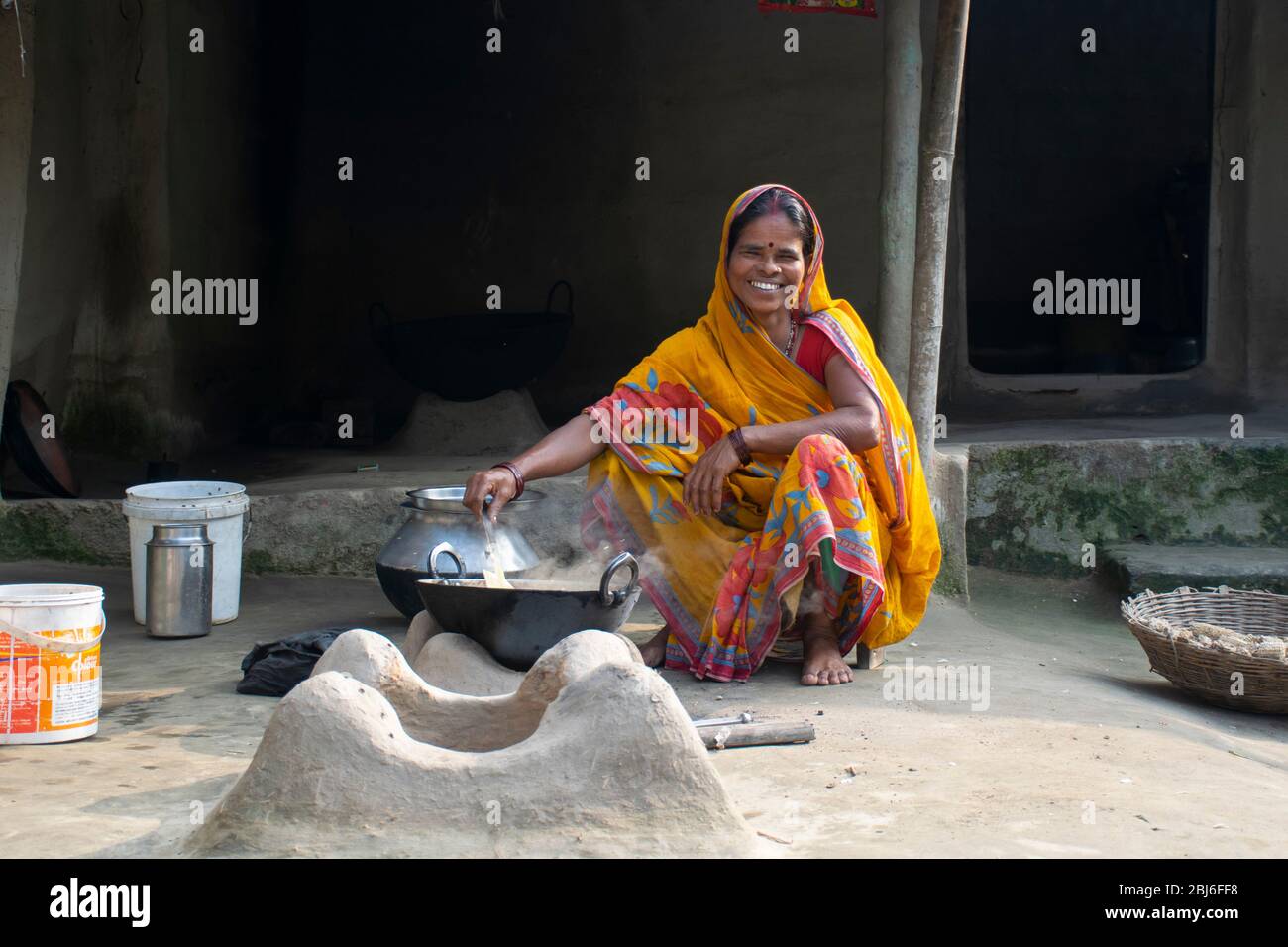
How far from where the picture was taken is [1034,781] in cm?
262

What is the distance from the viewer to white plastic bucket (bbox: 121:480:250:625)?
4.16 metres

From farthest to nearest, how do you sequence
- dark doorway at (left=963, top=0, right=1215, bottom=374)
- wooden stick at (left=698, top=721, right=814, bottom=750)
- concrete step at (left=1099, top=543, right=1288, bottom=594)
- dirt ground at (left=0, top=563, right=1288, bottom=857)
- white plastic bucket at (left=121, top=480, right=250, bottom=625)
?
dark doorway at (left=963, top=0, right=1215, bottom=374) < concrete step at (left=1099, top=543, right=1288, bottom=594) < white plastic bucket at (left=121, top=480, right=250, bottom=625) < wooden stick at (left=698, top=721, right=814, bottom=750) < dirt ground at (left=0, top=563, right=1288, bottom=857)

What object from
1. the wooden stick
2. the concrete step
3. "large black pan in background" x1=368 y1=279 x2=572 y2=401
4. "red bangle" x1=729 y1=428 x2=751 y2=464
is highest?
"large black pan in background" x1=368 y1=279 x2=572 y2=401

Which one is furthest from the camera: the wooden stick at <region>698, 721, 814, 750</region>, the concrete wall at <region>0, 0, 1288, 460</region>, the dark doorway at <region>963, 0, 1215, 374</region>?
the dark doorway at <region>963, 0, 1215, 374</region>

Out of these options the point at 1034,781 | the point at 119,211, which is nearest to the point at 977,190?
the point at 119,211

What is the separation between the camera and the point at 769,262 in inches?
141

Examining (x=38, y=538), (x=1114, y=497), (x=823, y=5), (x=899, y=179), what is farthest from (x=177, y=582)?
(x=1114, y=497)

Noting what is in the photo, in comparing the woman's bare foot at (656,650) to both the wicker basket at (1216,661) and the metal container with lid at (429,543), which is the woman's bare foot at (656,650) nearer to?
the metal container with lid at (429,543)

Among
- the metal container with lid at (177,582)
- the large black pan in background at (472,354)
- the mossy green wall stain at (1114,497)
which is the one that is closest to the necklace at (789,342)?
the metal container with lid at (177,582)

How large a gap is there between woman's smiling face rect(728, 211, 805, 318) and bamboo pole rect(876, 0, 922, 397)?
1186 millimetres

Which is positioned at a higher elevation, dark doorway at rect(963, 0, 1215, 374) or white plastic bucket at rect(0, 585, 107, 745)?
dark doorway at rect(963, 0, 1215, 374)

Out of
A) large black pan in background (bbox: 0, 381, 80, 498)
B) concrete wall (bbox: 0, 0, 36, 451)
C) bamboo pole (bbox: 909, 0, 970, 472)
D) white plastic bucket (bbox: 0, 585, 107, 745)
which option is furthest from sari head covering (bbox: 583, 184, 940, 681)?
large black pan in background (bbox: 0, 381, 80, 498)

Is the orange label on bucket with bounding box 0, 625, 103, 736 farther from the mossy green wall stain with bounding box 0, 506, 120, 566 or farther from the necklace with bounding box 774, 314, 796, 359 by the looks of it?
the mossy green wall stain with bounding box 0, 506, 120, 566

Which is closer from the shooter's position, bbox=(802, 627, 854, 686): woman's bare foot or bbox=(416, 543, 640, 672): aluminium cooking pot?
bbox=(416, 543, 640, 672): aluminium cooking pot
